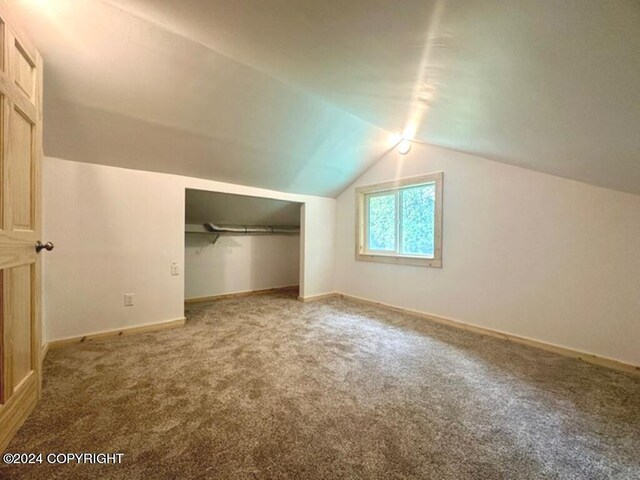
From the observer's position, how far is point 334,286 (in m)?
4.84

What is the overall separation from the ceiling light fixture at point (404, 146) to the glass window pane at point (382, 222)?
63 cm

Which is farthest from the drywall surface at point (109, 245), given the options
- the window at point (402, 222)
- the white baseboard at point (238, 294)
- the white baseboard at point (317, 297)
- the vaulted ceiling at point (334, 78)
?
the window at point (402, 222)

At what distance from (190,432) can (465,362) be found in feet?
6.98

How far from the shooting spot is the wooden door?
51.1 inches

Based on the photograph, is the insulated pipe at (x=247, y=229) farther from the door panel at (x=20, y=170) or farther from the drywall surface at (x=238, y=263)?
the door panel at (x=20, y=170)

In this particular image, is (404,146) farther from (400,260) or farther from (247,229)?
(247,229)

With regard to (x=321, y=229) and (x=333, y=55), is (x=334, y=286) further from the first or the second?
(x=333, y=55)

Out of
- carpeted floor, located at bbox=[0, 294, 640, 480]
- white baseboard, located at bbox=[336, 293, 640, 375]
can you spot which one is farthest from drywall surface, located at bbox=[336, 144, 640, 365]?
carpeted floor, located at bbox=[0, 294, 640, 480]

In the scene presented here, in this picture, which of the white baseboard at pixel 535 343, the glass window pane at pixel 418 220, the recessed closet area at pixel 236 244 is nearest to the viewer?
the white baseboard at pixel 535 343

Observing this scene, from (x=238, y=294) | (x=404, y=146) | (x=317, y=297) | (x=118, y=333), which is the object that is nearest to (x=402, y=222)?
(x=404, y=146)

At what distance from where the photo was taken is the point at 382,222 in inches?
166

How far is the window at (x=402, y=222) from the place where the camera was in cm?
351

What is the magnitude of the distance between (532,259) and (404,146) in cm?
210

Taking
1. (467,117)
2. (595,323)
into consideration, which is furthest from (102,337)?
(595,323)
